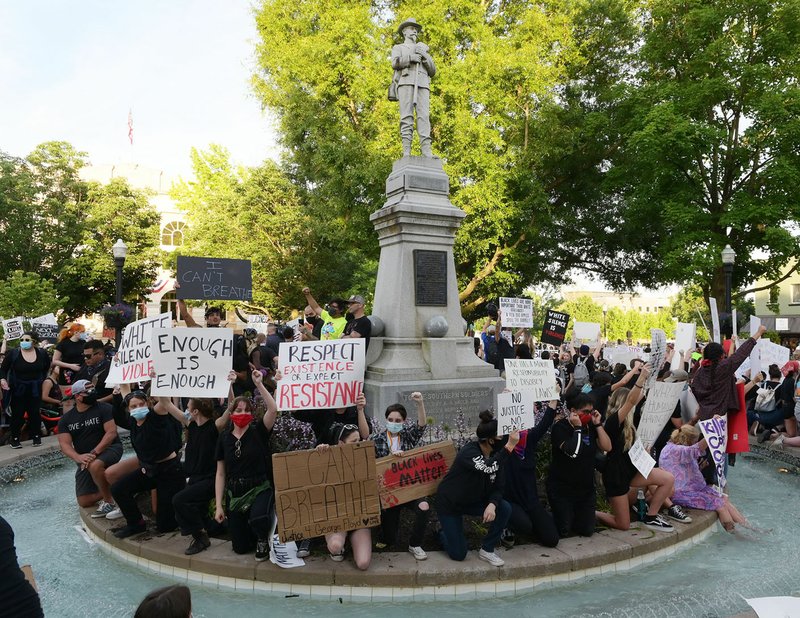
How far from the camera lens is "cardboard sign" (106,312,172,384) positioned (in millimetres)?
6301

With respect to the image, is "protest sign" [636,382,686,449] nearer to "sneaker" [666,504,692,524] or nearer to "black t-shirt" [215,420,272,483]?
"sneaker" [666,504,692,524]

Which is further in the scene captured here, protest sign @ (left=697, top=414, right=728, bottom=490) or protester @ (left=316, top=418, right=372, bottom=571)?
protest sign @ (left=697, top=414, right=728, bottom=490)

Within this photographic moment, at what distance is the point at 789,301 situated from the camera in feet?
145

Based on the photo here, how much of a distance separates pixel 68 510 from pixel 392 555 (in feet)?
15.3

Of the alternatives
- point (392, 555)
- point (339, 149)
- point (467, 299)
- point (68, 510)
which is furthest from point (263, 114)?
point (392, 555)

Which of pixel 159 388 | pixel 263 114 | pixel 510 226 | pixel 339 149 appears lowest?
pixel 159 388

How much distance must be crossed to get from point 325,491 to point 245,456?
34.6 inches

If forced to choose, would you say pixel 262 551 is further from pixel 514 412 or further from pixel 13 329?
pixel 13 329

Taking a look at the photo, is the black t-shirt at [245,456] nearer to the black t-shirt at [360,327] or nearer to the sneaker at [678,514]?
the black t-shirt at [360,327]

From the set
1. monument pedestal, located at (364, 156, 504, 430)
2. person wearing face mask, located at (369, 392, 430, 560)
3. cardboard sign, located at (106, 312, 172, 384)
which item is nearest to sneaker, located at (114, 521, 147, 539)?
cardboard sign, located at (106, 312, 172, 384)

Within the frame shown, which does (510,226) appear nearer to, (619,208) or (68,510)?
(619,208)

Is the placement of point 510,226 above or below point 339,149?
below

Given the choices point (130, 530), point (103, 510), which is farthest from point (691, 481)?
point (103, 510)

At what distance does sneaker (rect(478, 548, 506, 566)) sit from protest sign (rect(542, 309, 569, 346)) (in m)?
8.19
